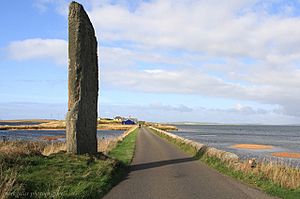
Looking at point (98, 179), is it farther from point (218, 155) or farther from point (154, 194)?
point (218, 155)

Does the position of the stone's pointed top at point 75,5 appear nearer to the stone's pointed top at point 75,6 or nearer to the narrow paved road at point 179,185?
the stone's pointed top at point 75,6

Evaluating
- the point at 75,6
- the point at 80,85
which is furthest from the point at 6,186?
the point at 75,6

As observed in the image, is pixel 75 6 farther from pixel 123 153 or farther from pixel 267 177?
pixel 267 177

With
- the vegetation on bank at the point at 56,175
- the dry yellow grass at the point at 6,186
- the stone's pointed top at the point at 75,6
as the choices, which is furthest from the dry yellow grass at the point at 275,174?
the stone's pointed top at the point at 75,6

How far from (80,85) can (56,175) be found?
221 inches

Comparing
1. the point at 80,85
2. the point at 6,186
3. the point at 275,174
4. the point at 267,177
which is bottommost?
the point at 267,177

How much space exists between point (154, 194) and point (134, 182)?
223 cm

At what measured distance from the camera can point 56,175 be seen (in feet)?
37.4

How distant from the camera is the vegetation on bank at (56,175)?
907 cm

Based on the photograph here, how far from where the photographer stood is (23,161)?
12391mm

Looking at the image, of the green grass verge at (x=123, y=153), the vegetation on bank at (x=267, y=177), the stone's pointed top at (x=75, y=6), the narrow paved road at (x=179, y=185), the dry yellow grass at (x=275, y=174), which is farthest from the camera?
the green grass verge at (x=123, y=153)

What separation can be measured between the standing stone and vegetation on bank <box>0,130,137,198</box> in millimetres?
930

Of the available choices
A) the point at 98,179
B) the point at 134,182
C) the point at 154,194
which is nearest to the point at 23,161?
the point at 98,179

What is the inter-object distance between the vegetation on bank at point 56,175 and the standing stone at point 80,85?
3.05 ft
